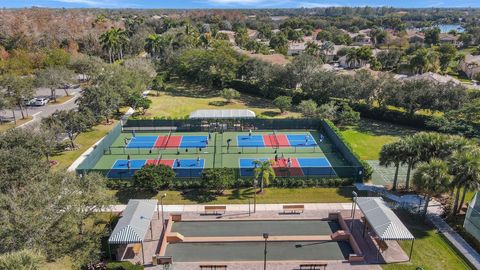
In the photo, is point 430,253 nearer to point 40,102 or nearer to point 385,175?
point 385,175

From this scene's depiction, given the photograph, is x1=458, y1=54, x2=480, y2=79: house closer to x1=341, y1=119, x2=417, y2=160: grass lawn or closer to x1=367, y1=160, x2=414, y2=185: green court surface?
x1=341, y1=119, x2=417, y2=160: grass lawn

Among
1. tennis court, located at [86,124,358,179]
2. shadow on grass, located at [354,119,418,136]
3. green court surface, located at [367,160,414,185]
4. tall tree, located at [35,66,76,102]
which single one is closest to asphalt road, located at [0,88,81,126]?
tall tree, located at [35,66,76,102]

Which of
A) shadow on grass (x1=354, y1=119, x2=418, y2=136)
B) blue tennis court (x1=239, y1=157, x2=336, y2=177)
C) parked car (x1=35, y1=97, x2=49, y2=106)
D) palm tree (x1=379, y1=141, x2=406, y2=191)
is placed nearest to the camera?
palm tree (x1=379, y1=141, x2=406, y2=191)

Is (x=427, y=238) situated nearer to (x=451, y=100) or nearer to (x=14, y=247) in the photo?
(x=14, y=247)

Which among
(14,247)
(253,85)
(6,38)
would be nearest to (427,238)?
(14,247)

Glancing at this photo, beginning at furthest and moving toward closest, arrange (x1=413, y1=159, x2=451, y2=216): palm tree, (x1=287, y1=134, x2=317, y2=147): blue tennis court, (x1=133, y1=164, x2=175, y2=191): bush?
(x1=287, y1=134, x2=317, y2=147): blue tennis court < (x1=133, y1=164, x2=175, y2=191): bush < (x1=413, y1=159, x2=451, y2=216): palm tree

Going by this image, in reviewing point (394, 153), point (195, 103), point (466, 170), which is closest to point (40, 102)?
point (195, 103)
